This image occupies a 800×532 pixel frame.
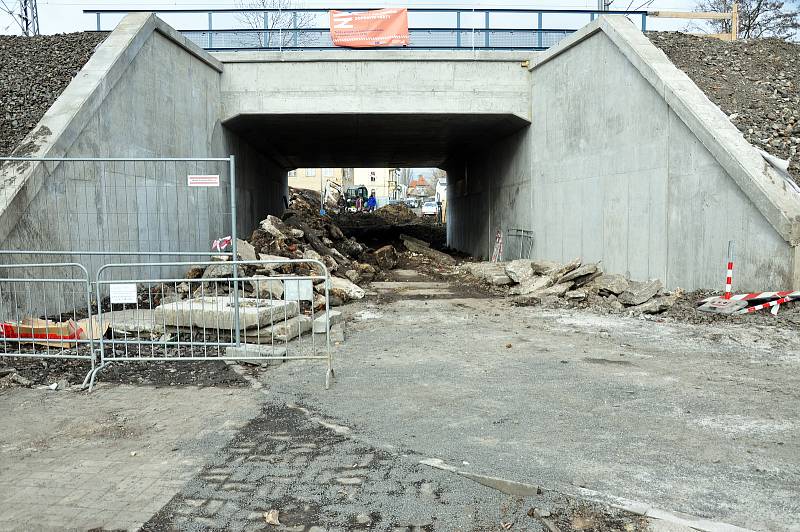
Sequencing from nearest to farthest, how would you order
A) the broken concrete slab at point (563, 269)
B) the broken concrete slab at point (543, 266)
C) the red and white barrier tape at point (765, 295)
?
the red and white barrier tape at point (765, 295), the broken concrete slab at point (563, 269), the broken concrete slab at point (543, 266)

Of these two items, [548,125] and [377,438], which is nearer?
[377,438]

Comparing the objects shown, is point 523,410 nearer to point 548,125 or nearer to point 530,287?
point 530,287

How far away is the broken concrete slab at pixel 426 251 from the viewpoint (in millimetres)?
20344

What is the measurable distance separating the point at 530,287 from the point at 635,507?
996 cm

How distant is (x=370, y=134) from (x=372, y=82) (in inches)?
160

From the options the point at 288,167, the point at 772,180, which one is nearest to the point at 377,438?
the point at 772,180

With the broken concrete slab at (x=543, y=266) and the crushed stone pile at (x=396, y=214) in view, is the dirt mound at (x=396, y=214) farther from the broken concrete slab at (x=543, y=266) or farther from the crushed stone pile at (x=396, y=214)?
the broken concrete slab at (x=543, y=266)

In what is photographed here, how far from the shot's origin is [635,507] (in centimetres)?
338

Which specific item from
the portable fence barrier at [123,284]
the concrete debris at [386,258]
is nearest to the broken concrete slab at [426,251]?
the concrete debris at [386,258]

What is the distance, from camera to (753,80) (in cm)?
1434

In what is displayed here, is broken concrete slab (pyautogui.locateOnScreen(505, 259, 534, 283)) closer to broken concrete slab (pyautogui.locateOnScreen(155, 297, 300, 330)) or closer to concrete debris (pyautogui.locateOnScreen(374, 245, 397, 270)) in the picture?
concrete debris (pyautogui.locateOnScreen(374, 245, 397, 270))

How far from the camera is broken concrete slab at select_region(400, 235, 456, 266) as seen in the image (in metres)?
20.3

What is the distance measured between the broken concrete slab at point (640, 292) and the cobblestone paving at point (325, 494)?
796cm

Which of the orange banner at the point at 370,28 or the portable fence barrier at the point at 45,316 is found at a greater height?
the orange banner at the point at 370,28
